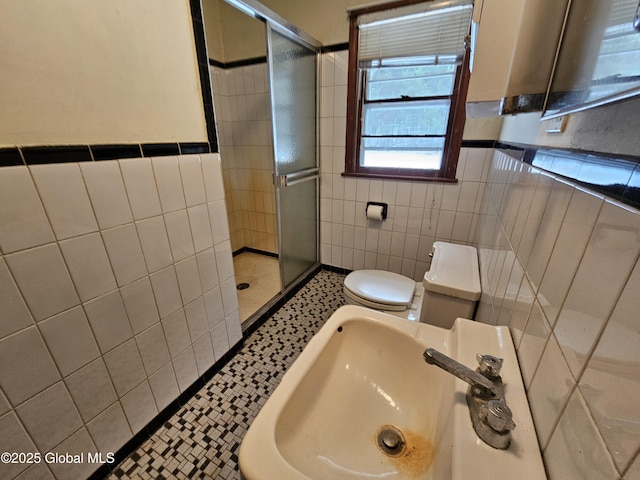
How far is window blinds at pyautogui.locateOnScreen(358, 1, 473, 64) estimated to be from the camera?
4.98 ft

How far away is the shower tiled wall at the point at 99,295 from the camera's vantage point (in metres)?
0.72

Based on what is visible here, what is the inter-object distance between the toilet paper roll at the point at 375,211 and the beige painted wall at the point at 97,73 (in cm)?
132

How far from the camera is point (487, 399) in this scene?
1.56 feet

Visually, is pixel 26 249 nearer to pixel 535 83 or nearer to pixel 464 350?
pixel 464 350

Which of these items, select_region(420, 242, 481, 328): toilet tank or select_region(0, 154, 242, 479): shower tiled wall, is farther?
select_region(420, 242, 481, 328): toilet tank

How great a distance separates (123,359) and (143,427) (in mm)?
355

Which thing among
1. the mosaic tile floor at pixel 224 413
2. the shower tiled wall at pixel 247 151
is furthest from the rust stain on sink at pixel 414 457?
the shower tiled wall at pixel 247 151

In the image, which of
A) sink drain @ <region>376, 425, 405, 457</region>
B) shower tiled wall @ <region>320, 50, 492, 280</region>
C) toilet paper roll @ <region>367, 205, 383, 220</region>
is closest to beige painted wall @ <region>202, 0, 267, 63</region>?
shower tiled wall @ <region>320, 50, 492, 280</region>

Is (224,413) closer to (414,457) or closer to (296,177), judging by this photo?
(414,457)

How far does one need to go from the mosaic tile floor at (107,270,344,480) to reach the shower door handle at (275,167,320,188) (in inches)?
36.9

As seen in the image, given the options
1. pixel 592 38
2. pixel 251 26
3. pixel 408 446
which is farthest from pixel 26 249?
pixel 251 26

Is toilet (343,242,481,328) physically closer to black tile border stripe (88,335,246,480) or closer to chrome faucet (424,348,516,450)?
chrome faucet (424,348,516,450)

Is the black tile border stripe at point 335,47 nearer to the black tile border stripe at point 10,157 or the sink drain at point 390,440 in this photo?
the black tile border stripe at point 10,157

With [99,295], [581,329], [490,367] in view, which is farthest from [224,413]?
[581,329]
